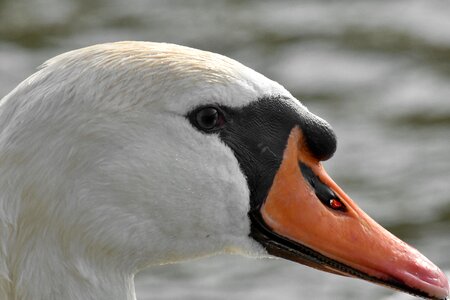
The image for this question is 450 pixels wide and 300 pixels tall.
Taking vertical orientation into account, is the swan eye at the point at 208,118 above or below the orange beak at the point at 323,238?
above

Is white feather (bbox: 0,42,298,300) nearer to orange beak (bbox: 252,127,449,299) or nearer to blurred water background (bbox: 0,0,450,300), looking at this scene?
orange beak (bbox: 252,127,449,299)

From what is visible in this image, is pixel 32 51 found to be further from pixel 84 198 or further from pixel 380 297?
pixel 84 198

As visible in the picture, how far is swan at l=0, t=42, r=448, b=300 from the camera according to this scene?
409 centimetres

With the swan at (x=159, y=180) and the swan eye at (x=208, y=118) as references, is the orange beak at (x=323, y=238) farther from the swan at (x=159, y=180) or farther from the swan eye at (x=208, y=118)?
the swan eye at (x=208, y=118)

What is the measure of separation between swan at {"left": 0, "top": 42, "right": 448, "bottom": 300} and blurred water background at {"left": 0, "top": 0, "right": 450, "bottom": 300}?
2433mm

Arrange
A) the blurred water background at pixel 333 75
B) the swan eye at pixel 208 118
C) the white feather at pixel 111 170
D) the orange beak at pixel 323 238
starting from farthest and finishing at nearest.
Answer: the blurred water background at pixel 333 75 → the orange beak at pixel 323 238 → the swan eye at pixel 208 118 → the white feather at pixel 111 170

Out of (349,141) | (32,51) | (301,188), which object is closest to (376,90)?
(349,141)

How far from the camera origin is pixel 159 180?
4238 mm

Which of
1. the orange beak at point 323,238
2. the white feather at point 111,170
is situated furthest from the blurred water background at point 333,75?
the white feather at point 111,170

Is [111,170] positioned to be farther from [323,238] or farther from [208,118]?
[323,238]

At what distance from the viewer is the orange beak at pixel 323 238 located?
4.42 meters

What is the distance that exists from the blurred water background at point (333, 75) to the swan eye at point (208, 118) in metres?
2.74

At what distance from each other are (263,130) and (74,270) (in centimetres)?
73

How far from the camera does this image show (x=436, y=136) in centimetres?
861
